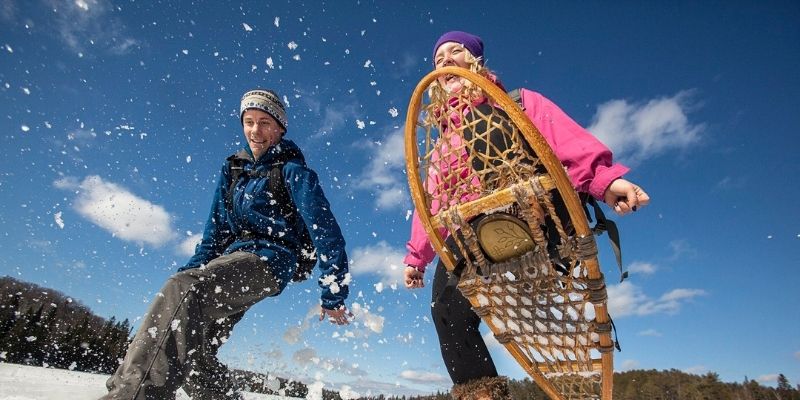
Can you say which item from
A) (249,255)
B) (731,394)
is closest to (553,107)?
(249,255)

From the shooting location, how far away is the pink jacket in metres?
2.07

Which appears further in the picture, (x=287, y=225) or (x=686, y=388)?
(x=686, y=388)

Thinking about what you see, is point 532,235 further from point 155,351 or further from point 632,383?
point 632,383

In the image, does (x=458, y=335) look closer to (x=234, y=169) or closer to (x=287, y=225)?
(x=287, y=225)

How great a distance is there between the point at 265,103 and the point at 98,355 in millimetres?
81303

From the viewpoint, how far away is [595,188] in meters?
2.08

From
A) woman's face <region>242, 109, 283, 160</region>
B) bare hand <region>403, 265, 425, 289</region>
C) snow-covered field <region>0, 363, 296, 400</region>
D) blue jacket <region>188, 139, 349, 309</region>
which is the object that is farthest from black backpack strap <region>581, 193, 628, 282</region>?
snow-covered field <region>0, 363, 296, 400</region>

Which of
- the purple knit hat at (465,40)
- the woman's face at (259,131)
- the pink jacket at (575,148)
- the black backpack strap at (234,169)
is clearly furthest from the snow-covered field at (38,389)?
the purple knit hat at (465,40)

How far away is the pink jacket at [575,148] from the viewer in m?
2.07

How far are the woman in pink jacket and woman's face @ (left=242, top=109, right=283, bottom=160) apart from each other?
6.68 feet

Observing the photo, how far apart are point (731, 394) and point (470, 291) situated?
130 metres

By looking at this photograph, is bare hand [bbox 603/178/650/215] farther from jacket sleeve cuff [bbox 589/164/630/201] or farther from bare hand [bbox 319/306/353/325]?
bare hand [bbox 319/306/353/325]

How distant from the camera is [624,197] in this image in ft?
6.52

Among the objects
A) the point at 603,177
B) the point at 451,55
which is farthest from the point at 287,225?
the point at 603,177
